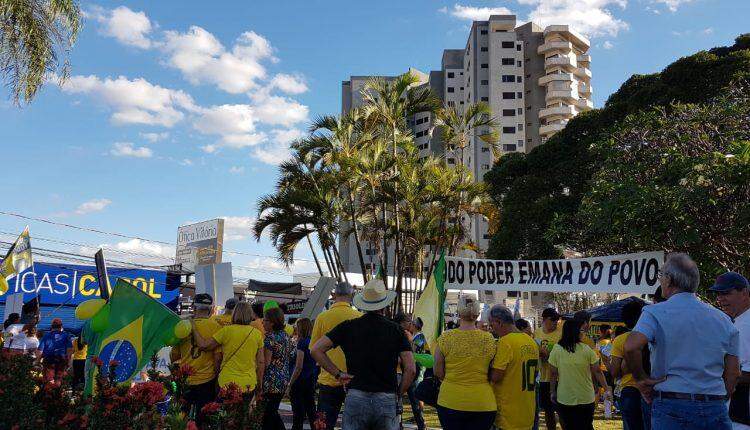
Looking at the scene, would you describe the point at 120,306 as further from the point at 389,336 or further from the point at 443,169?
the point at 443,169

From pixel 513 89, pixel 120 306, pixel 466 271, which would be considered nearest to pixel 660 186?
pixel 466 271

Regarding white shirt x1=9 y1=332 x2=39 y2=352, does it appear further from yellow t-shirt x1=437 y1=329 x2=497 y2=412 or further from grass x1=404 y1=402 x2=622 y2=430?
yellow t-shirt x1=437 y1=329 x2=497 y2=412

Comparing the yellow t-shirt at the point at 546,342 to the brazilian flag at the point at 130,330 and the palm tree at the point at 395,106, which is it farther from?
the palm tree at the point at 395,106

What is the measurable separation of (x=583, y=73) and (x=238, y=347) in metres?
75.5

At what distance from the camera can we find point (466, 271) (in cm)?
1048

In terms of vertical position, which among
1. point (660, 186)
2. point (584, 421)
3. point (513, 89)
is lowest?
point (584, 421)

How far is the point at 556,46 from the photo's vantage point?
231 feet

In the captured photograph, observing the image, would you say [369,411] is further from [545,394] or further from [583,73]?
[583,73]

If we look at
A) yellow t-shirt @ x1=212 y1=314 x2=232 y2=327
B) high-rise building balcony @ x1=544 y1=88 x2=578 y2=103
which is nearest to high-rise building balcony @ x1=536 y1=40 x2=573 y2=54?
high-rise building balcony @ x1=544 y1=88 x2=578 y2=103

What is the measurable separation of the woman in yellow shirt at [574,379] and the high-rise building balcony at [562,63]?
6883cm

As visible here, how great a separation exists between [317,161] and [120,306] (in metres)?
17.8

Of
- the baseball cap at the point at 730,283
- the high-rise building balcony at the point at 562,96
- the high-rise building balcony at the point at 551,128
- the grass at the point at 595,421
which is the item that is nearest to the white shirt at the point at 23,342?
the grass at the point at 595,421

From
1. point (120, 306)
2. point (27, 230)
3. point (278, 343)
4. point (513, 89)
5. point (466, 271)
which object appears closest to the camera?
point (120, 306)

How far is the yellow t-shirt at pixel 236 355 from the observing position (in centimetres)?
593
